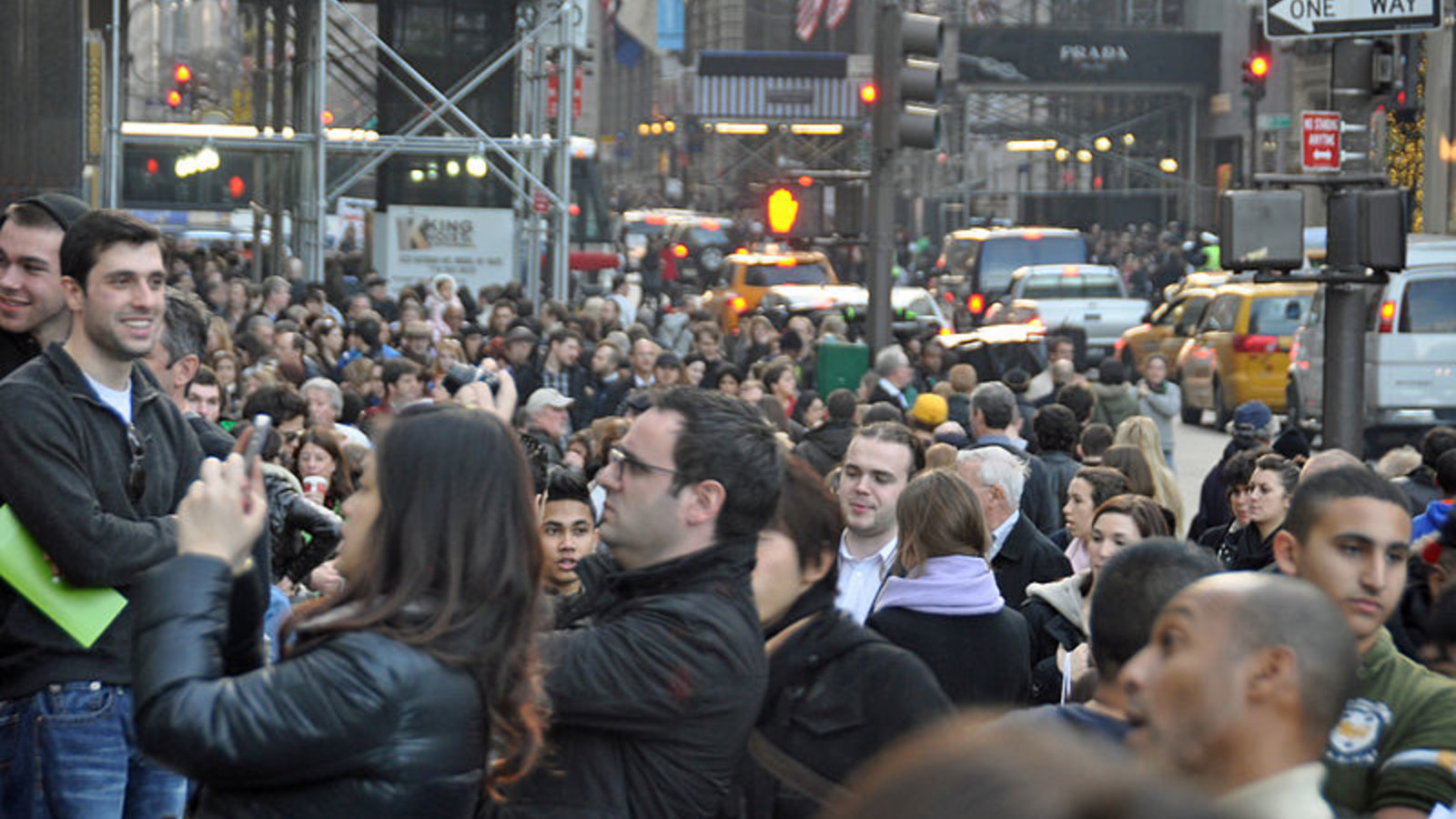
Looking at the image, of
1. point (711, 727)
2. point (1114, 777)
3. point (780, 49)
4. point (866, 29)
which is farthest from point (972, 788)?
point (780, 49)

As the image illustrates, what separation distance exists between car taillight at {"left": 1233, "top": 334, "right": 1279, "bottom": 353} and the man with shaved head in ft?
76.2

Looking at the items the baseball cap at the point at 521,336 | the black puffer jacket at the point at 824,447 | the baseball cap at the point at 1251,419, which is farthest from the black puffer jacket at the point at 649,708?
the baseball cap at the point at 521,336

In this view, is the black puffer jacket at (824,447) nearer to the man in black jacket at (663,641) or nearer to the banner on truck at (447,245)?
the man in black jacket at (663,641)

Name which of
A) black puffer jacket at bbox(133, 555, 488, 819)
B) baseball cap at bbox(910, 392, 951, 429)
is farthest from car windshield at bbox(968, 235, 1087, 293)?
black puffer jacket at bbox(133, 555, 488, 819)

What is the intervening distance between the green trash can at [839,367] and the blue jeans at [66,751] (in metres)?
14.1

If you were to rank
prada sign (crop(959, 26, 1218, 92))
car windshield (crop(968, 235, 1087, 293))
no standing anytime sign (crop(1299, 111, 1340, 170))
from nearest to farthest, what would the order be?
no standing anytime sign (crop(1299, 111, 1340, 170))
car windshield (crop(968, 235, 1087, 293))
prada sign (crop(959, 26, 1218, 92))

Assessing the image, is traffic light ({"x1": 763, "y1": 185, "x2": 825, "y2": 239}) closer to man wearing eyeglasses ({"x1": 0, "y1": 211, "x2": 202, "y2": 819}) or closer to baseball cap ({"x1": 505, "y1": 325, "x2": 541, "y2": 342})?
baseball cap ({"x1": 505, "y1": 325, "x2": 541, "y2": 342})

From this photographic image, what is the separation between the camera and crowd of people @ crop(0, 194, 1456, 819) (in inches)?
116

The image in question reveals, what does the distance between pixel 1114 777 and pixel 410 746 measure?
1.98m

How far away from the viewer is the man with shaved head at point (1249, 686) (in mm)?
2779

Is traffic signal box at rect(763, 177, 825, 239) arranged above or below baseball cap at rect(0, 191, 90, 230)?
above

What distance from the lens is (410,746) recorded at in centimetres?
329

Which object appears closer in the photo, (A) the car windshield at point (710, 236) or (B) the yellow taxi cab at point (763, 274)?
(B) the yellow taxi cab at point (763, 274)

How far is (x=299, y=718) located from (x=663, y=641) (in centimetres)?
80
